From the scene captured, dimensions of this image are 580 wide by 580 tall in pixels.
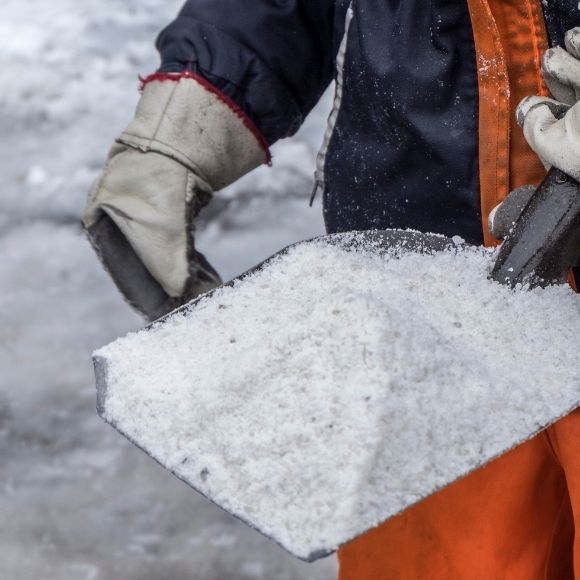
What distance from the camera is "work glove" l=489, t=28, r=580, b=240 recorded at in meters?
0.88

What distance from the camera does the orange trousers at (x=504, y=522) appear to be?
0.88m

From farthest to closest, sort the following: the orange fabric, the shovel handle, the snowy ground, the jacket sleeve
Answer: the snowy ground < the jacket sleeve < the orange fabric < the shovel handle

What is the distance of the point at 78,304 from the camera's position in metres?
2.18

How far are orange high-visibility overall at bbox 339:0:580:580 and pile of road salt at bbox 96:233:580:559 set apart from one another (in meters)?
0.06

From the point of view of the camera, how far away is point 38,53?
313cm

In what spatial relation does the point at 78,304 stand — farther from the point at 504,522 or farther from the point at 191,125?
the point at 504,522

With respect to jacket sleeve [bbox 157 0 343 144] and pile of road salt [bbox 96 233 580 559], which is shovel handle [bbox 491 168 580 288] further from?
jacket sleeve [bbox 157 0 343 144]

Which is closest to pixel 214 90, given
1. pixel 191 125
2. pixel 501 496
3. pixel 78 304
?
pixel 191 125

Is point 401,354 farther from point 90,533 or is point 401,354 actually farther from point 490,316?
point 90,533

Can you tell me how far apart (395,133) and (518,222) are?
A: 0.34 metres

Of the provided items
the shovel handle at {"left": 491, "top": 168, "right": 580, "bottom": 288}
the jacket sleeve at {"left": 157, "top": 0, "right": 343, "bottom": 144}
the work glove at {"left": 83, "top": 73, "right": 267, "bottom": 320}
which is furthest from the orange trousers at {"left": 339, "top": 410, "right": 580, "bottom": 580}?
the jacket sleeve at {"left": 157, "top": 0, "right": 343, "bottom": 144}

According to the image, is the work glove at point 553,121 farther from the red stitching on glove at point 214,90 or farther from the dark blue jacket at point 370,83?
the red stitching on glove at point 214,90

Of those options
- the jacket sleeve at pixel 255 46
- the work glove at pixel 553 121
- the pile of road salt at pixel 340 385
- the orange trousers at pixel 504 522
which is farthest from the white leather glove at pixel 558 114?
the jacket sleeve at pixel 255 46

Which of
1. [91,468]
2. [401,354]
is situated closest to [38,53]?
[91,468]
